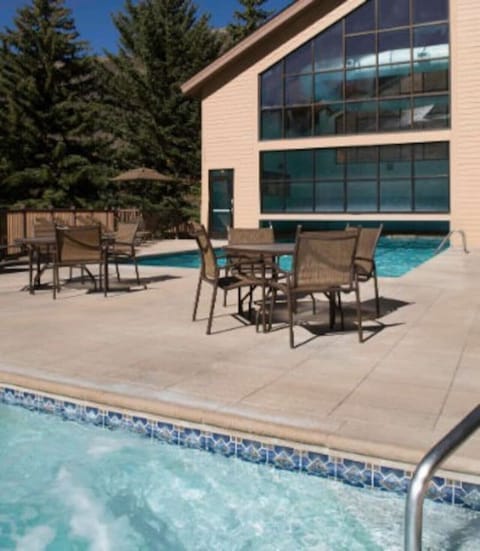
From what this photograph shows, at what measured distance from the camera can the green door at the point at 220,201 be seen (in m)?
20.2

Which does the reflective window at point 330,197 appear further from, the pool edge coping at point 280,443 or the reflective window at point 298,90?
the pool edge coping at point 280,443

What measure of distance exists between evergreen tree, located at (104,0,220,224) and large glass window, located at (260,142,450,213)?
8.89m

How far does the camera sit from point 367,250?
612cm

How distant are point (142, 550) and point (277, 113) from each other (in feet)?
58.0

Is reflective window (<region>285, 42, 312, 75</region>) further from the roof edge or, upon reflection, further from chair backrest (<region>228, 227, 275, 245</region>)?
chair backrest (<region>228, 227, 275, 245</region>)

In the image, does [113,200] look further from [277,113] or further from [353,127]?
[353,127]

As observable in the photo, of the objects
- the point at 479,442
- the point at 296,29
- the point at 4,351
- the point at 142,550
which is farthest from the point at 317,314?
the point at 296,29

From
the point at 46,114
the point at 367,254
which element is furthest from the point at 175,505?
the point at 46,114

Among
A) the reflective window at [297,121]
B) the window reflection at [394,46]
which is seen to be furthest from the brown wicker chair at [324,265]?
the reflective window at [297,121]

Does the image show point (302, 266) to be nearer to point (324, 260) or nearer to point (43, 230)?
point (324, 260)

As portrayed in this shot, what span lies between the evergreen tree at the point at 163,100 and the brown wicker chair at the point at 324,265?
22692mm

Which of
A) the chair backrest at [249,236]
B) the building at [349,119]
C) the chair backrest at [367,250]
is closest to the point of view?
the chair backrest at [367,250]

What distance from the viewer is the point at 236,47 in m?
19.2

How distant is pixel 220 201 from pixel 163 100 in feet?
32.2
